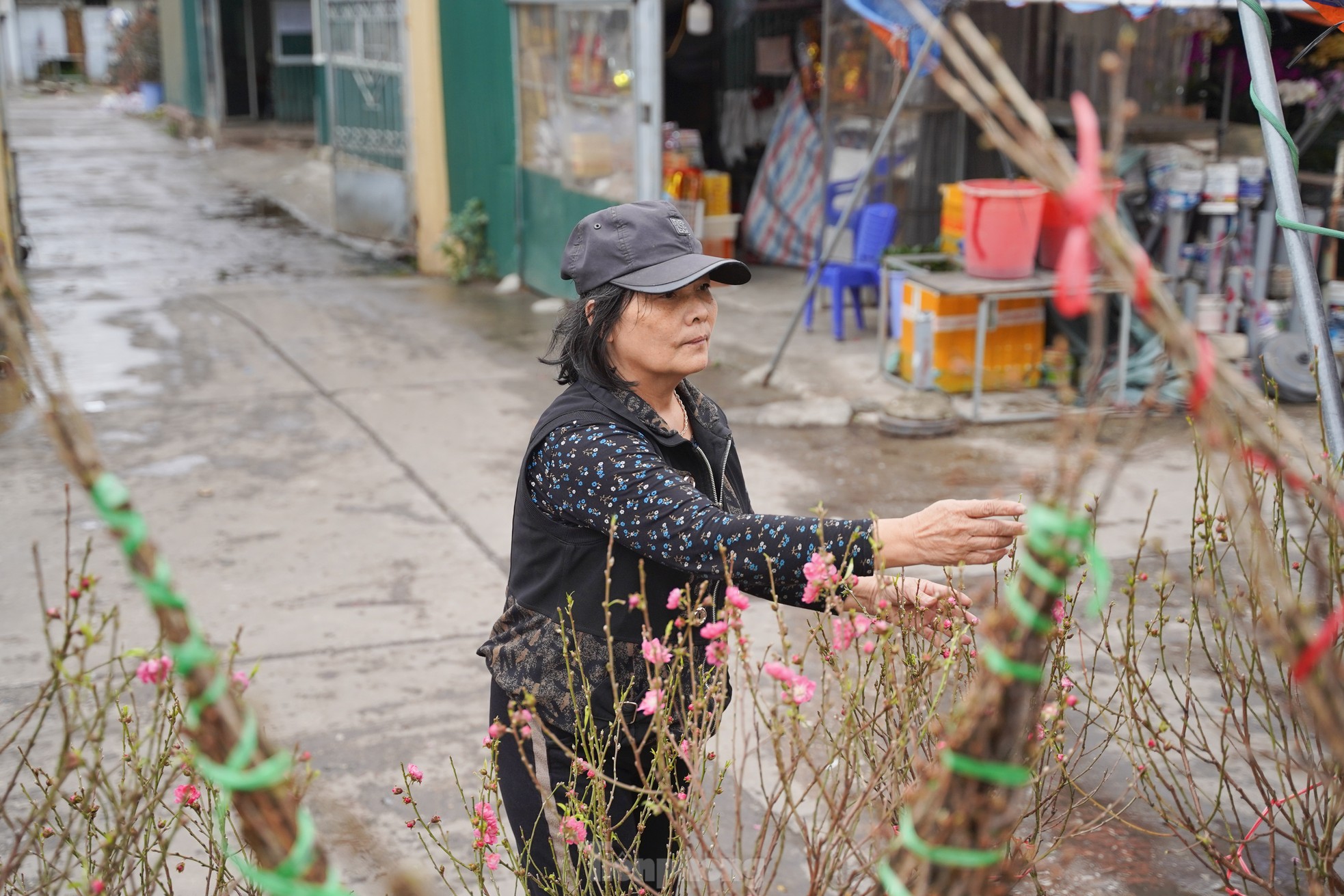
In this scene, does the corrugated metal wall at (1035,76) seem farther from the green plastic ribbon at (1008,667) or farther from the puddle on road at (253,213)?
the green plastic ribbon at (1008,667)

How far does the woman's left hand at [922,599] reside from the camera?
1941mm

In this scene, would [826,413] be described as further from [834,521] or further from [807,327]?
[834,521]

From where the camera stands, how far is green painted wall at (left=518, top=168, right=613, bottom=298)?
373 inches

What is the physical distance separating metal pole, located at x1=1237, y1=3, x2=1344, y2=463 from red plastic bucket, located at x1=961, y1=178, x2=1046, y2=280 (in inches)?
159

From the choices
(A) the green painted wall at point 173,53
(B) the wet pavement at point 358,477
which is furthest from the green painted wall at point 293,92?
(B) the wet pavement at point 358,477

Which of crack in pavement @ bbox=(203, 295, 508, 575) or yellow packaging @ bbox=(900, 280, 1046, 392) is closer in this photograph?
crack in pavement @ bbox=(203, 295, 508, 575)

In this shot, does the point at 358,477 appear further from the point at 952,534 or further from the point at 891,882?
the point at 891,882

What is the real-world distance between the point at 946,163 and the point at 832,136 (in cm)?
84

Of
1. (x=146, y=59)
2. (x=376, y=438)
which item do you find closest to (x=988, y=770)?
(x=376, y=438)

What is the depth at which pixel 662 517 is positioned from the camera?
6.60 feet

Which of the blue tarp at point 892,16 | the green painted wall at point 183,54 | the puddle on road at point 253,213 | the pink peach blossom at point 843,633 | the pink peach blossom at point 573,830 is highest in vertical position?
the green painted wall at point 183,54

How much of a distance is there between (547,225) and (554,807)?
8037mm

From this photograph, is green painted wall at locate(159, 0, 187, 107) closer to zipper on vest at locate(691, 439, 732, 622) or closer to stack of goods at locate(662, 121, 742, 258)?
stack of goods at locate(662, 121, 742, 258)

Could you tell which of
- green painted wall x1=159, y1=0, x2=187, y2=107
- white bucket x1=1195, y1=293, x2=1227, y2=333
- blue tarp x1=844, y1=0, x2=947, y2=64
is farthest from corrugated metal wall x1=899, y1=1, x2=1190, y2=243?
green painted wall x1=159, y1=0, x2=187, y2=107
